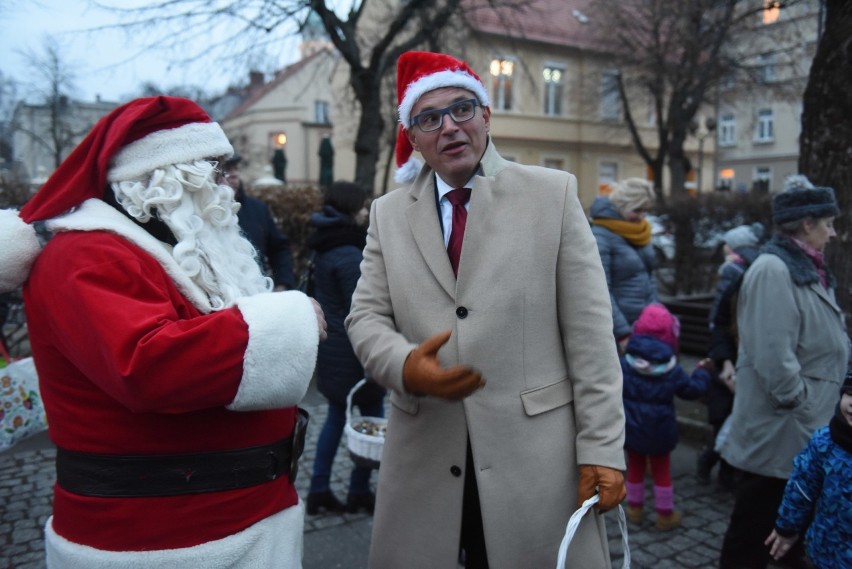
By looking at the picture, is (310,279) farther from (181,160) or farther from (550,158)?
(550,158)

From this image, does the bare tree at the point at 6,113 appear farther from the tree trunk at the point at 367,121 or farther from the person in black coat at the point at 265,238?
the person in black coat at the point at 265,238

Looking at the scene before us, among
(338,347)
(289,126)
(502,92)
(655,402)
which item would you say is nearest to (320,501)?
(338,347)

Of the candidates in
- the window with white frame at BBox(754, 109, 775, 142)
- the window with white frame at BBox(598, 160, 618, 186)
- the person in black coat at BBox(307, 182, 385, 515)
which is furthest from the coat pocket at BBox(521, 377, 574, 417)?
the window with white frame at BBox(754, 109, 775, 142)

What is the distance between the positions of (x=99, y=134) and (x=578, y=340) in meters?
1.46

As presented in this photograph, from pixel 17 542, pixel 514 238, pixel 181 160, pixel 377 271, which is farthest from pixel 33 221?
pixel 17 542

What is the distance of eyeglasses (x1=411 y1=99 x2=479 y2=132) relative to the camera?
7.02 feet

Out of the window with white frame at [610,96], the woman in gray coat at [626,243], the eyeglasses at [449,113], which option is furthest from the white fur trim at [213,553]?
the window with white frame at [610,96]

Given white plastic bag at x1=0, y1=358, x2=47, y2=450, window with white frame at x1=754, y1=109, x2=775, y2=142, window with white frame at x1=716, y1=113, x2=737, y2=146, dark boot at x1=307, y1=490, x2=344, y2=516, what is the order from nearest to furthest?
1. white plastic bag at x1=0, y1=358, x2=47, y2=450
2. dark boot at x1=307, y1=490, x2=344, y2=516
3. window with white frame at x1=754, y1=109, x2=775, y2=142
4. window with white frame at x1=716, y1=113, x2=737, y2=146

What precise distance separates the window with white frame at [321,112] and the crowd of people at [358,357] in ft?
118

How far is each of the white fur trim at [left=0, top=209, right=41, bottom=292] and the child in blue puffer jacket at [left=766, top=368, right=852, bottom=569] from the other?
2.62 m

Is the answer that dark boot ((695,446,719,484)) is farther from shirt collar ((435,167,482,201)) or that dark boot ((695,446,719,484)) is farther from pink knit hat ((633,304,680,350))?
shirt collar ((435,167,482,201))

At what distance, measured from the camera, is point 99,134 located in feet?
5.96

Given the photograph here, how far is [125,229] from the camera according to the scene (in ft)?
5.64

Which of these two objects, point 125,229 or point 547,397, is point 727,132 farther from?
point 125,229
